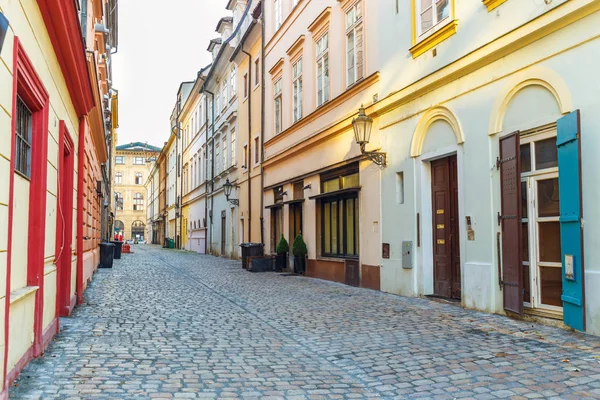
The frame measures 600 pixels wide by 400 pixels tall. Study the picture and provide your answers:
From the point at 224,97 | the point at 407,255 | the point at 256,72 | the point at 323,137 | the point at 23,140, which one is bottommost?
the point at 407,255

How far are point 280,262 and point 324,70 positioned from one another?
20.7 ft

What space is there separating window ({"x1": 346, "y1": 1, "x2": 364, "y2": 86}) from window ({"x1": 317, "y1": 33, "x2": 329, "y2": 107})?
4.50 feet

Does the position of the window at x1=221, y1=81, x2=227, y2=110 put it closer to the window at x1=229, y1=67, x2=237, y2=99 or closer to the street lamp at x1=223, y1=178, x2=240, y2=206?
the window at x1=229, y1=67, x2=237, y2=99

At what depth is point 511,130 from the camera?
27.3 ft

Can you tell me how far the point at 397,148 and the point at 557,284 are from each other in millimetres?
4890

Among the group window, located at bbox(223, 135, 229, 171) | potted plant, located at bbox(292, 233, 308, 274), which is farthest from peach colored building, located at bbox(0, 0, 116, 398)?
window, located at bbox(223, 135, 229, 171)

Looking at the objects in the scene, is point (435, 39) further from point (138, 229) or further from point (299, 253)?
point (138, 229)

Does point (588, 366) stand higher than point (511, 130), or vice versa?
point (511, 130)

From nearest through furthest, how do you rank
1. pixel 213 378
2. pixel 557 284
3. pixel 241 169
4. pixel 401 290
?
pixel 213 378 → pixel 557 284 → pixel 401 290 → pixel 241 169

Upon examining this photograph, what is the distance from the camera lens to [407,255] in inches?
437

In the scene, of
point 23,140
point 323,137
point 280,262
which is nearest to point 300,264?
point 280,262

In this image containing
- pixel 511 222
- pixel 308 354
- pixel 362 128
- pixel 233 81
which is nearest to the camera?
pixel 308 354

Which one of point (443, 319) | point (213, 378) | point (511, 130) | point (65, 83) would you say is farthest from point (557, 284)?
point (65, 83)

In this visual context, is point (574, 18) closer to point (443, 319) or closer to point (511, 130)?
point (511, 130)
